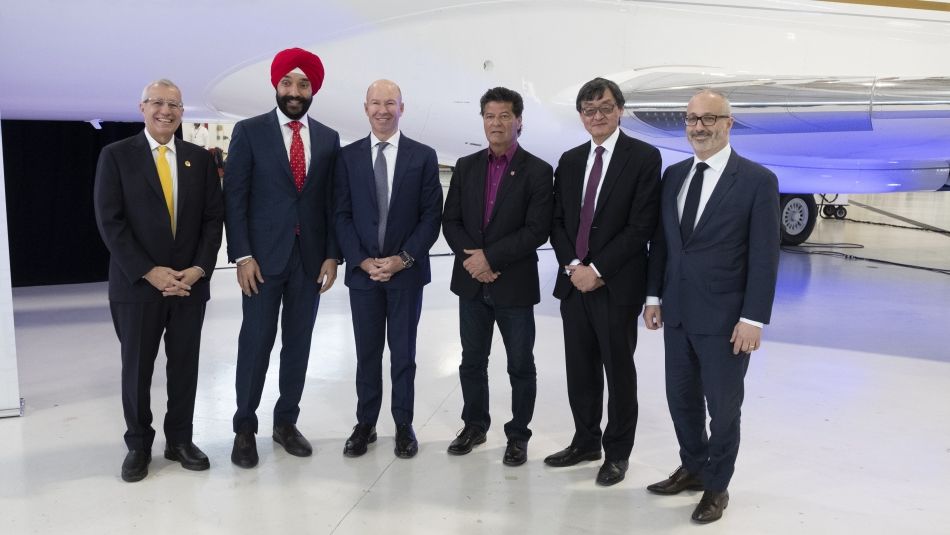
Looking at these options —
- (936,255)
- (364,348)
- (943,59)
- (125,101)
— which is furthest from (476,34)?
(936,255)

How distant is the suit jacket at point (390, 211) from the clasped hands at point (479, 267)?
0.69 feet

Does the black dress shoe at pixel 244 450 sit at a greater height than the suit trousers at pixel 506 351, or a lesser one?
lesser

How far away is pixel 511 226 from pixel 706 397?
1.10 meters

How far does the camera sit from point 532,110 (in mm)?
6605

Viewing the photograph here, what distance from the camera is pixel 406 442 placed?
371 centimetres

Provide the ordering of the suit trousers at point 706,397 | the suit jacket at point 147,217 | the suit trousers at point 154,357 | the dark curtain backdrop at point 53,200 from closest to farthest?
the suit trousers at point 706,397, the suit jacket at point 147,217, the suit trousers at point 154,357, the dark curtain backdrop at point 53,200

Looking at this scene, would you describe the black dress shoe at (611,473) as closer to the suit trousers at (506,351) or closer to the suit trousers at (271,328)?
the suit trousers at (506,351)

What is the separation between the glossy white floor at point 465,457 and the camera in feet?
10.0

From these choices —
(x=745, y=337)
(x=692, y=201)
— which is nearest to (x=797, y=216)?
(x=692, y=201)

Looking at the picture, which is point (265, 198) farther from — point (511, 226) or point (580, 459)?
point (580, 459)

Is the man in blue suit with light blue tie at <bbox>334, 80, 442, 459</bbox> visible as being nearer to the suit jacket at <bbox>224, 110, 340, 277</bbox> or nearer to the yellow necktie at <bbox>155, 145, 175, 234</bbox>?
the suit jacket at <bbox>224, 110, 340, 277</bbox>

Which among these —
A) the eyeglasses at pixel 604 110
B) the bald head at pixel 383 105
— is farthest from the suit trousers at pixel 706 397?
the bald head at pixel 383 105

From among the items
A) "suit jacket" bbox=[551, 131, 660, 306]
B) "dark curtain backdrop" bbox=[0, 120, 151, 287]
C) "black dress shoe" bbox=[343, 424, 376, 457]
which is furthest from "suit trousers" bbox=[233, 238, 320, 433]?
"dark curtain backdrop" bbox=[0, 120, 151, 287]

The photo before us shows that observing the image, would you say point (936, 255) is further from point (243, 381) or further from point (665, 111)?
point (243, 381)
